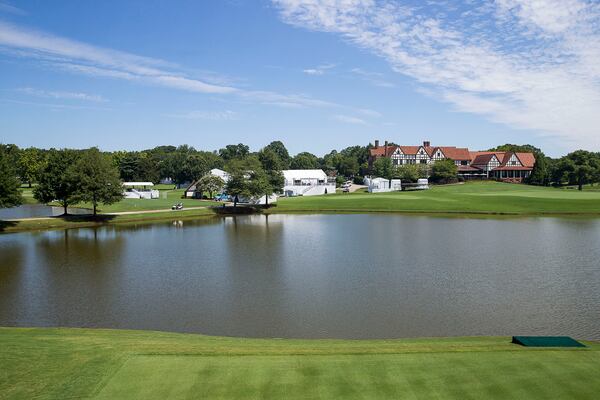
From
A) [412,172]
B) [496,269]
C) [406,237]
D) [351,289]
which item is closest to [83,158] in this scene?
[406,237]

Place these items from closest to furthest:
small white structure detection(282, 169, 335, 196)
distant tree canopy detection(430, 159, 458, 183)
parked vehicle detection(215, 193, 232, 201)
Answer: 1. parked vehicle detection(215, 193, 232, 201)
2. small white structure detection(282, 169, 335, 196)
3. distant tree canopy detection(430, 159, 458, 183)

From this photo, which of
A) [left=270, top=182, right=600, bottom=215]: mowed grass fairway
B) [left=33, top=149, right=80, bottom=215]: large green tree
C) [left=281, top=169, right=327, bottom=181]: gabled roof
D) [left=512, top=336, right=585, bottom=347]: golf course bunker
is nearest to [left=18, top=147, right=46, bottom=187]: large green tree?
[left=33, top=149, right=80, bottom=215]: large green tree

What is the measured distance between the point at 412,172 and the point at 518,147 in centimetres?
8402

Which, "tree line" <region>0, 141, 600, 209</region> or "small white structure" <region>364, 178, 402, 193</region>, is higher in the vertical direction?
"tree line" <region>0, 141, 600, 209</region>

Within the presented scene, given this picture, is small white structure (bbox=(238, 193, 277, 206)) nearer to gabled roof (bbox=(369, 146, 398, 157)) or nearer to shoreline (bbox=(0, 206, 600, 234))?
shoreline (bbox=(0, 206, 600, 234))

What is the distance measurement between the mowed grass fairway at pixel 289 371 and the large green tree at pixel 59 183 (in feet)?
143

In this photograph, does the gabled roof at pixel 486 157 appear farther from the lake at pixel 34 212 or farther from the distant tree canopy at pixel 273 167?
the lake at pixel 34 212

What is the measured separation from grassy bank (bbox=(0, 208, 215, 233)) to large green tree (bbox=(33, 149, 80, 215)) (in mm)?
2921

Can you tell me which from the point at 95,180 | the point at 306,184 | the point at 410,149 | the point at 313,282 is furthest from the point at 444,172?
the point at 313,282

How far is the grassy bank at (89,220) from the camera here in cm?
4866

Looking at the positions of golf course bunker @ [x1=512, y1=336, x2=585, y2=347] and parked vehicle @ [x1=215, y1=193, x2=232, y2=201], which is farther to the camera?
parked vehicle @ [x1=215, y1=193, x2=232, y2=201]

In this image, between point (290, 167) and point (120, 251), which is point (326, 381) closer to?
point (120, 251)

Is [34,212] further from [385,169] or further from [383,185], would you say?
[385,169]

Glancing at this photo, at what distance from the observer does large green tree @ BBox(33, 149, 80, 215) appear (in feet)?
175
